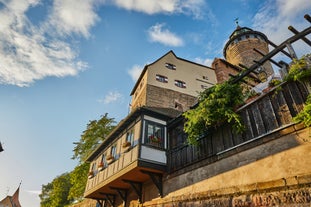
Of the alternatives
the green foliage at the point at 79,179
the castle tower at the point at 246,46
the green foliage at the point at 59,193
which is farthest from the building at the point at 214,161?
the castle tower at the point at 246,46

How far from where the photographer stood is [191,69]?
22.5 meters

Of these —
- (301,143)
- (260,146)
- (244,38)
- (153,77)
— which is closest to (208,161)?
(260,146)

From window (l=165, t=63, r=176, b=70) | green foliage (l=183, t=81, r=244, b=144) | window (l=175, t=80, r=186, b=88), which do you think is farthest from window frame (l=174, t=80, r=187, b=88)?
green foliage (l=183, t=81, r=244, b=144)

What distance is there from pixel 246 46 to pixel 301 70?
80.7ft

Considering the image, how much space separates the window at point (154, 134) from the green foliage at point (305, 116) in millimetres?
A: 6381

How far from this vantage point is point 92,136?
21891mm

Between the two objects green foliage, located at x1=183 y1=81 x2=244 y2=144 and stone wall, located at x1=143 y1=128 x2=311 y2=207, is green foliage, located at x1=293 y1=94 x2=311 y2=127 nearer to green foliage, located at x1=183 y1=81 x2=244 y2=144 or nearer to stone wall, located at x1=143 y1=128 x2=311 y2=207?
stone wall, located at x1=143 y1=128 x2=311 y2=207

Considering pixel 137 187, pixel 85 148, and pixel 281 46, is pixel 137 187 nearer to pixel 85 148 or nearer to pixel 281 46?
pixel 281 46

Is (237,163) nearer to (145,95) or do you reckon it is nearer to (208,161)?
(208,161)

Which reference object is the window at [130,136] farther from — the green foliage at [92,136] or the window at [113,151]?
the green foliage at [92,136]

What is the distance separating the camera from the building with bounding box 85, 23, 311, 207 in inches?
213

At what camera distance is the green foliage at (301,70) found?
223 inches

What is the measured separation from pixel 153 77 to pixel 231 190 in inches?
591

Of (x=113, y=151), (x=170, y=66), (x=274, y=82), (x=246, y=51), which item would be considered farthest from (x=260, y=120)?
(x=246, y=51)
